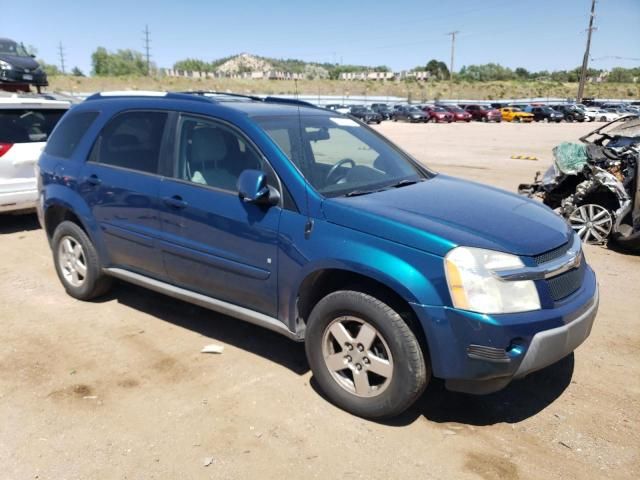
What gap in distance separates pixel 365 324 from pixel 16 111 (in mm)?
6298

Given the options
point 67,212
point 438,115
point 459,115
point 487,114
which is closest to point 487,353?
point 67,212

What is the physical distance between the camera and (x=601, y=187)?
7.48 meters

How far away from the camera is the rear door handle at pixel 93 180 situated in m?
4.58

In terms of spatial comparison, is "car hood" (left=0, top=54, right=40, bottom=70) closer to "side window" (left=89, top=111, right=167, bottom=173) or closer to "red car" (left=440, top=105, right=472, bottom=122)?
"side window" (left=89, top=111, right=167, bottom=173)

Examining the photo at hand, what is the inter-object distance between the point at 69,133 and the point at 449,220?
144 inches

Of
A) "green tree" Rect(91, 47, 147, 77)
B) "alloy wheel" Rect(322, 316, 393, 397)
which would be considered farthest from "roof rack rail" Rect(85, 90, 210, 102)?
"green tree" Rect(91, 47, 147, 77)

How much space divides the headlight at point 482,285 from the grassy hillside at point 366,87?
233ft

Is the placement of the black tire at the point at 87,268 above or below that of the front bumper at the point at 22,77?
below

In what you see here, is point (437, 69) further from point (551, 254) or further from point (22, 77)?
point (551, 254)

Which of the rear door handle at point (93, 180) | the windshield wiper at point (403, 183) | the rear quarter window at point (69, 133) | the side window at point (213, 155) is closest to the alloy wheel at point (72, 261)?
the rear door handle at point (93, 180)

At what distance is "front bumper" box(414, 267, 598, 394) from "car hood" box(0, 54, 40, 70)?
21.7 metres

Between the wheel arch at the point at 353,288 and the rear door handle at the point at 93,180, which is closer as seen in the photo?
the wheel arch at the point at 353,288

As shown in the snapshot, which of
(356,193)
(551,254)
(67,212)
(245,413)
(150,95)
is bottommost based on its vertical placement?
(245,413)

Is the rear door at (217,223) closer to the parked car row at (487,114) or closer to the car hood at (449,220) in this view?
the car hood at (449,220)
